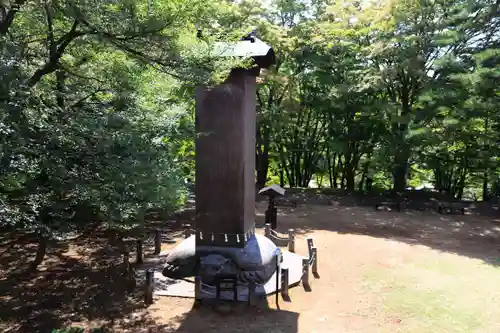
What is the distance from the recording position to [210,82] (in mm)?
6789

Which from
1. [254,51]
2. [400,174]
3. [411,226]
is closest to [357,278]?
[254,51]

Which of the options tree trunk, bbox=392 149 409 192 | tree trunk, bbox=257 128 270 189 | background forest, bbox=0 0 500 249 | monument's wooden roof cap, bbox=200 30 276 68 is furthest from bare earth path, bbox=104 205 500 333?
monument's wooden roof cap, bbox=200 30 276 68

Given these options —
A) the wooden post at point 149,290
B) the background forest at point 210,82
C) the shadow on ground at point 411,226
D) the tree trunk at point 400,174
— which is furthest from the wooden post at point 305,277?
the tree trunk at point 400,174

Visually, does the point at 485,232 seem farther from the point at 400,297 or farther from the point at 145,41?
the point at 145,41

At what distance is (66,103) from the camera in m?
8.00

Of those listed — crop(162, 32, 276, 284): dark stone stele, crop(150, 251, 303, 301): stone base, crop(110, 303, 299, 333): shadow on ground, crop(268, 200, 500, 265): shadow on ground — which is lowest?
crop(110, 303, 299, 333): shadow on ground

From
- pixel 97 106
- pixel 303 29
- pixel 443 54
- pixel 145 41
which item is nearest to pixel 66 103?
pixel 97 106

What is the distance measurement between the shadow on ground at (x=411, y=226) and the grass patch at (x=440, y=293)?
1.64 metres

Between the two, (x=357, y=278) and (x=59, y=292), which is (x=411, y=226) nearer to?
(x=357, y=278)

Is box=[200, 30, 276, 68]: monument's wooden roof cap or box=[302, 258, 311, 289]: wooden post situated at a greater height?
box=[200, 30, 276, 68]: monument's wooden roof cap

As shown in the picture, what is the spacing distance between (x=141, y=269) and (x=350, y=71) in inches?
549

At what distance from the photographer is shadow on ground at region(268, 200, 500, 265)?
512 inches

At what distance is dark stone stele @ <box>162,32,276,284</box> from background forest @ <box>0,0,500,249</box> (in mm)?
528

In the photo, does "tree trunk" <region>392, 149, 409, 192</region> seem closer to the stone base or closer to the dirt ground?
the dirt ground
